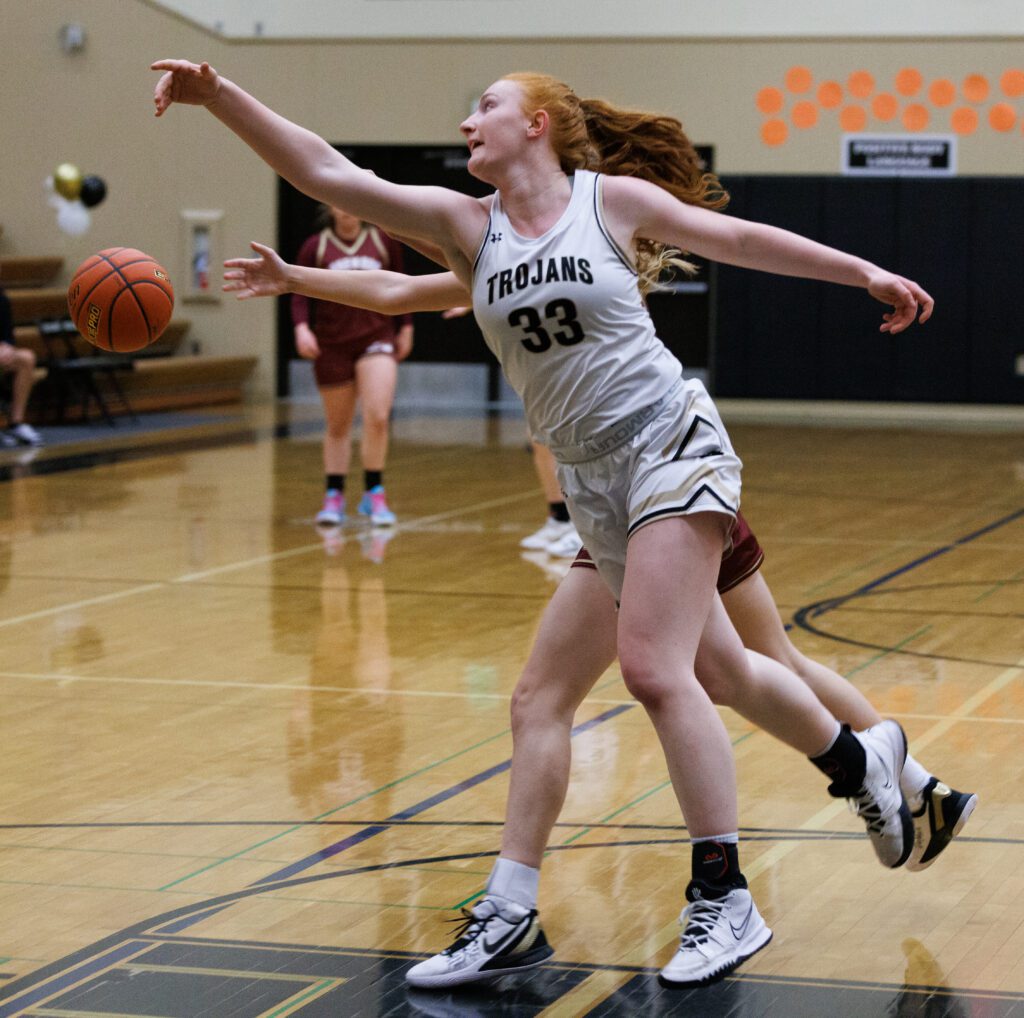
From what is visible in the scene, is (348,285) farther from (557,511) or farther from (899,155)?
(899,155)

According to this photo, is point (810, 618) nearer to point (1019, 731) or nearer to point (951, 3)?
point (1019, 731)

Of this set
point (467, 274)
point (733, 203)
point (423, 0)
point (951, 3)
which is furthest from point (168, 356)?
point (467, 274)

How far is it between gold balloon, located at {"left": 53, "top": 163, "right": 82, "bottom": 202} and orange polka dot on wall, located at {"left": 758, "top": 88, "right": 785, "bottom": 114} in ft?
22.0

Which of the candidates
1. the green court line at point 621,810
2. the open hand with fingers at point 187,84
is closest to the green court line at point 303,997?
the green court line at point 621,810

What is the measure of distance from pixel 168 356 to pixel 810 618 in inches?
514

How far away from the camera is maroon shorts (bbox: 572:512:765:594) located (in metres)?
3.46

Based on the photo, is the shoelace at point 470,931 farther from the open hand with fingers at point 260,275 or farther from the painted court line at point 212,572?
the painted court line at point 212,572

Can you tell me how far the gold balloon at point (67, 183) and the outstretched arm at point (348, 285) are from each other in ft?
46.0

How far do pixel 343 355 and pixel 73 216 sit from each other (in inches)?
340

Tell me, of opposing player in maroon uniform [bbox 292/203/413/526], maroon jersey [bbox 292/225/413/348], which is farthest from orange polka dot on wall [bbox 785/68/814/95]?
maroon jersey [bbox 292/225/413/348]

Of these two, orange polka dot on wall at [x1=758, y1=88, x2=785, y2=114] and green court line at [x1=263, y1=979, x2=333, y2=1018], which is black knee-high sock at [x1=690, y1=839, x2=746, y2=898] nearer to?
green court line at [x1=263, y1=979, x2=333, y2=1018]

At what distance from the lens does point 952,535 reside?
31.2 ft

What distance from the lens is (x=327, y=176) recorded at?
3.22 meters

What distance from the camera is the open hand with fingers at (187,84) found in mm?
3074
